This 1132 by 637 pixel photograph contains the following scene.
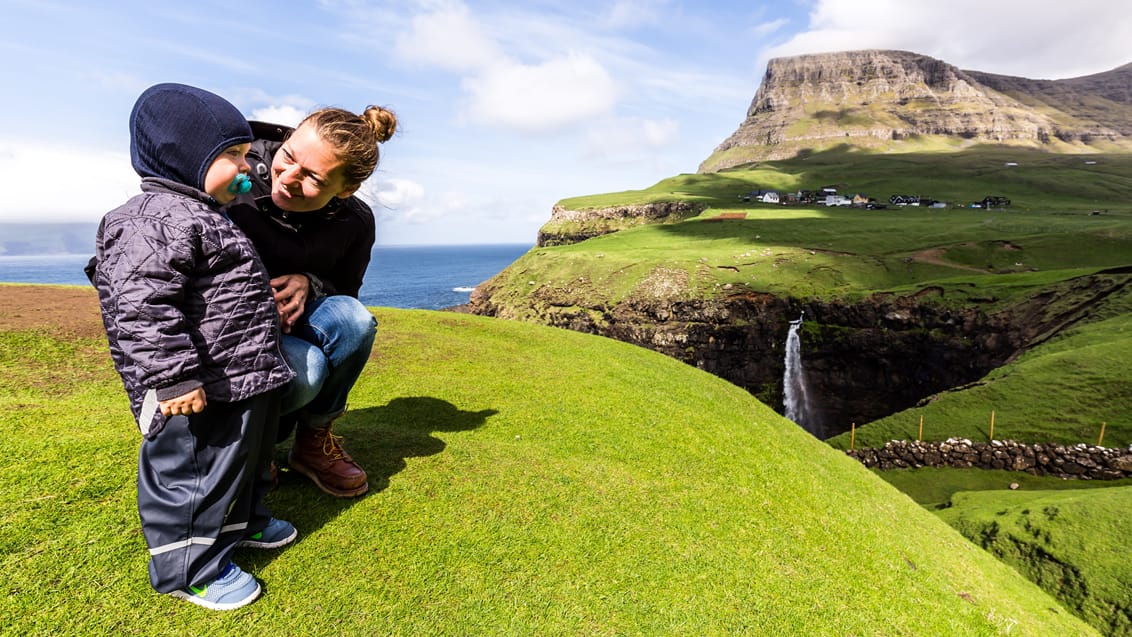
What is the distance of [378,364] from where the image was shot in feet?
35.3

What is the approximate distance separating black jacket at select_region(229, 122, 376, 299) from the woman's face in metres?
0.16

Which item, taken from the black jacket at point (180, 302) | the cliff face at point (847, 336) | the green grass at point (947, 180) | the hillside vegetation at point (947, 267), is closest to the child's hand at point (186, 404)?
the black jacket at point (180, 302)

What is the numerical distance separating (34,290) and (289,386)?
18497 mm

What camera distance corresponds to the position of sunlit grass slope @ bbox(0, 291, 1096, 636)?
369 cm

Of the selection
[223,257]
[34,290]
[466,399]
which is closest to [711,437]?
[466,399]

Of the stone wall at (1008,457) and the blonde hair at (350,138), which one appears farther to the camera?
the stone wall at (1008,457)

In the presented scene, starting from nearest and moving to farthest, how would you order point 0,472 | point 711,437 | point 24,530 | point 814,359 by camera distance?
point 24,530 < point 0,472 < point 711,437 < point 814,359

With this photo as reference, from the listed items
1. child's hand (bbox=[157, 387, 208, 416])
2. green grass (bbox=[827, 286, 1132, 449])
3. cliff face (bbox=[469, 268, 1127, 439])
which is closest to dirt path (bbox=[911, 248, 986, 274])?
cliff face (bbox=[469, 268, 1127, 439])

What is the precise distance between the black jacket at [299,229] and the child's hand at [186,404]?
132 cm

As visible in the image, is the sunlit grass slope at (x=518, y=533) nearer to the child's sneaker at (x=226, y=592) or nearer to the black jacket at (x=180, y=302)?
the child's sneaker at (x=226, y=592)

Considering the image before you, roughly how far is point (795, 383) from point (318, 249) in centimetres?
4904

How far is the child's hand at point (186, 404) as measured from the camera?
3.04m

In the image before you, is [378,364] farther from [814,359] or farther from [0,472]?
[814,359]

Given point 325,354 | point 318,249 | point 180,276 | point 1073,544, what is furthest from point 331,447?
point 1073,544
